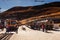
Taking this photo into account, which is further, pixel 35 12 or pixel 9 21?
pixel 35 12

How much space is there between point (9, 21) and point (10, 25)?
0.88 metres

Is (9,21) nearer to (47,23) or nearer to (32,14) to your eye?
(47,23)

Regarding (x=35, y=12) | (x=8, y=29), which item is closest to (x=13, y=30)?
(x=8, y=29)

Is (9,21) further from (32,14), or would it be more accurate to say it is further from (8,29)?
(32,14)

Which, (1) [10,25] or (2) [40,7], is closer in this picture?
(1) [10,25]

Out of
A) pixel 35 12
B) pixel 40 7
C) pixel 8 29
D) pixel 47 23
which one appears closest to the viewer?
pixel 8 29

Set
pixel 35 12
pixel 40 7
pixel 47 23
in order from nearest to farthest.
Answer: pixel 47 23 → pixel 35 12 → pixel 40 7

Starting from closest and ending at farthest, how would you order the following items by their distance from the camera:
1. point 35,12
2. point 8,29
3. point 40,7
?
point 8,29
point 35,12
point 40,7

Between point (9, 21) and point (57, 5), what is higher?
point (57, 5)

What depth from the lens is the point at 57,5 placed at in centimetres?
→ 18312

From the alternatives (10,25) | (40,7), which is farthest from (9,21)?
(40,7)

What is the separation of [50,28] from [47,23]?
8.27 ft

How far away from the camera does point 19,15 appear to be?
185 meters

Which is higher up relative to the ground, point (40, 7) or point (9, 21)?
point (40, 7)
